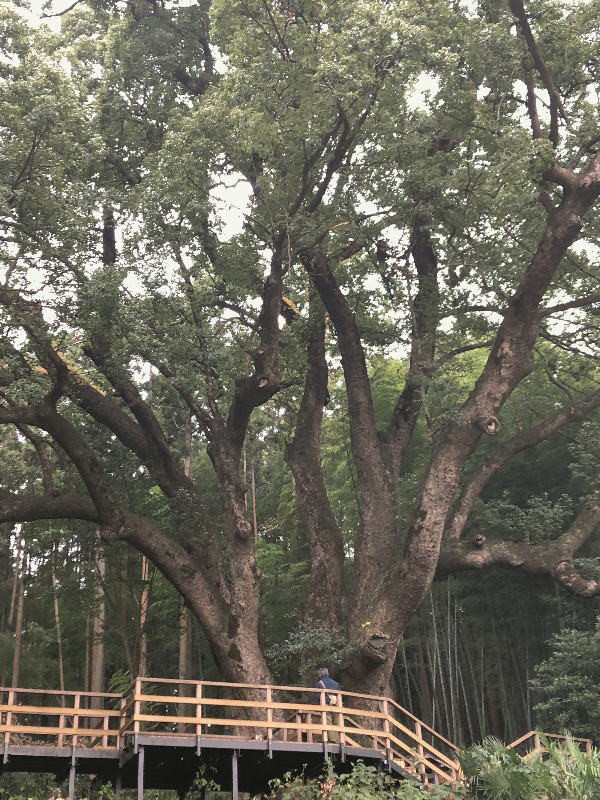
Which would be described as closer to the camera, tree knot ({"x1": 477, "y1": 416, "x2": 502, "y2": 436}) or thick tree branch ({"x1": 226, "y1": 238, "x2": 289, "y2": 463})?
thick tree branch ({"x1": 226, "y1": 238, "x2": 289, "y2": 463})

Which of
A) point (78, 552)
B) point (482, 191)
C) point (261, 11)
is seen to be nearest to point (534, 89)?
point (482, 191)

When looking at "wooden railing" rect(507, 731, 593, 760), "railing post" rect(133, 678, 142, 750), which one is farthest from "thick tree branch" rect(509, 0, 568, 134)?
"railing post" rect(133, 678, 142, 750)

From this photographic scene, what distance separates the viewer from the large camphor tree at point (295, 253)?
12.3 meters

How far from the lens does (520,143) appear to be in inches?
485

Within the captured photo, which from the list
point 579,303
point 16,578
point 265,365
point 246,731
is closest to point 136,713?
point 246,731

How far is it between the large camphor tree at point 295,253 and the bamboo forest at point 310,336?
57 mm

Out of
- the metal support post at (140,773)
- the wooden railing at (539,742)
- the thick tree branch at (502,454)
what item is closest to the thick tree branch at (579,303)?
the thick tree branch at (502,454)

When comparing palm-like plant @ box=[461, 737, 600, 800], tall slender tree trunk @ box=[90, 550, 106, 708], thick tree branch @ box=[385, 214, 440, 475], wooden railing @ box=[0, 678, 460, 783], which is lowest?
palm-like plant @ box=[461, 737, 600, 800]

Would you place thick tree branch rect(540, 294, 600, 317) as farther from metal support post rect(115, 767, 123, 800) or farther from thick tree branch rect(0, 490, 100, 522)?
metal support post rect(115, 767, 123, 800)

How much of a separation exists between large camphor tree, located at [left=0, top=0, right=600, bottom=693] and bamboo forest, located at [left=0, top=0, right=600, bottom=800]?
0.19ft

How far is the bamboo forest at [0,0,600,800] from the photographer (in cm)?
1142

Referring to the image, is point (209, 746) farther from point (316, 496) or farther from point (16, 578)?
point (16, 578)

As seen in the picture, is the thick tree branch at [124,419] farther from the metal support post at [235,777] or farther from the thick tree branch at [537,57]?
the thick tree branch at [537,57]

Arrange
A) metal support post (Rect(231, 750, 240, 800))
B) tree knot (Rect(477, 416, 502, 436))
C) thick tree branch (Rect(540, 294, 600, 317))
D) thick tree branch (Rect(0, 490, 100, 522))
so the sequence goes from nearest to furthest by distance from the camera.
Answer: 1. metal support post (Rect(231, 750, 240, 800))
2. thick tree branch (Rect(0, 490, 100, 522))
3. tree knot (Rect(477, 416, 502, 436))
4. thick tree branch (Rect(540, 294, 600, 317))
